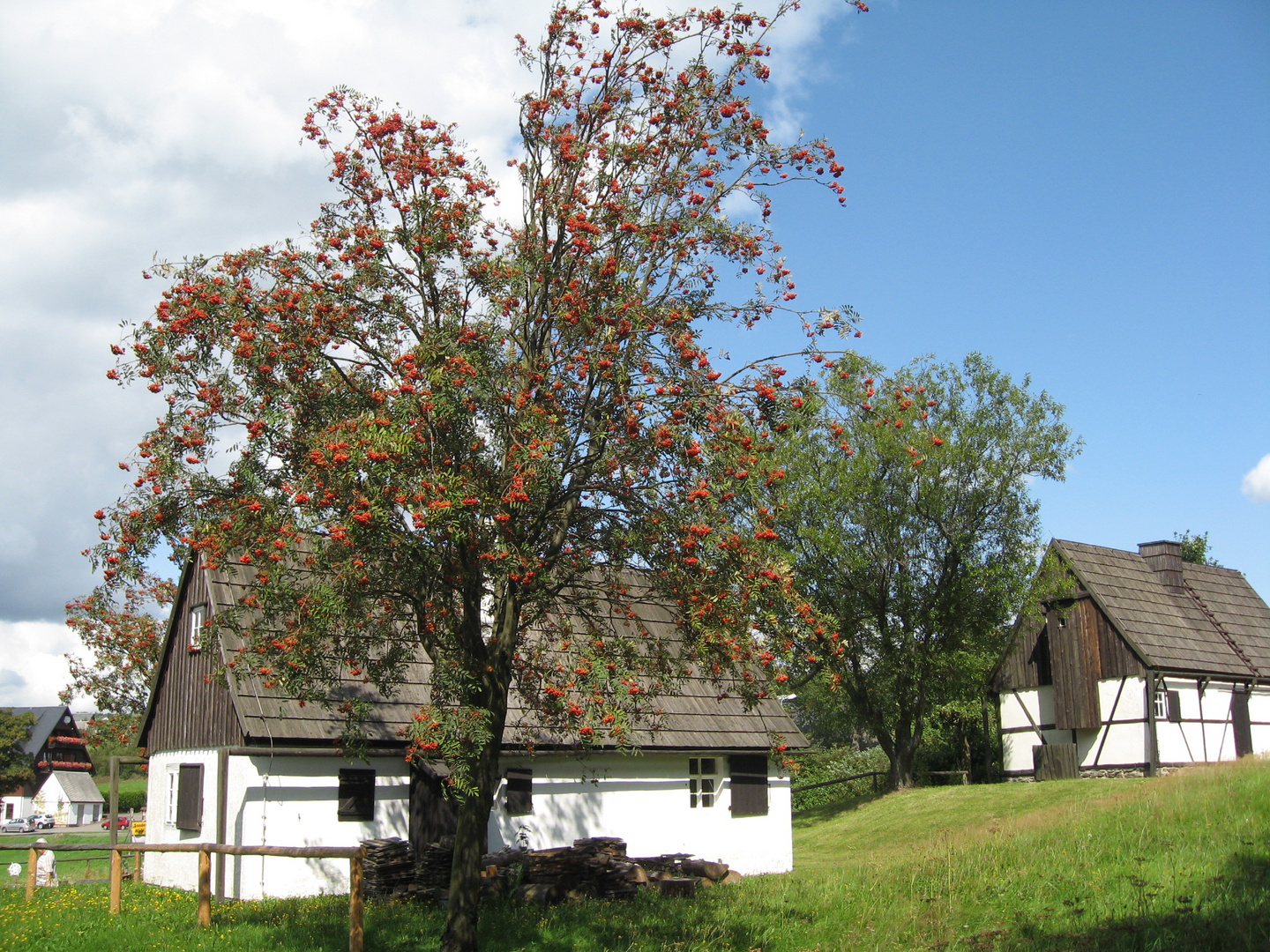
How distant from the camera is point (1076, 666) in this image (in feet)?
105

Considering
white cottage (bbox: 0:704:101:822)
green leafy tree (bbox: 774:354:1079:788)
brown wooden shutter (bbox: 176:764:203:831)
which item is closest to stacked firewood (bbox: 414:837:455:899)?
brown wooden shutter (bbox: 176:764:203:831)

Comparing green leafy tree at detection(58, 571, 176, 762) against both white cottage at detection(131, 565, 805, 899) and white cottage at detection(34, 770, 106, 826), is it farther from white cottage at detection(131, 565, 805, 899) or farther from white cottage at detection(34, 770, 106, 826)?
white cottage at detection(34, 770, 106, 826)

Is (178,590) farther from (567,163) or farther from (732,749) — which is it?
(567,163)

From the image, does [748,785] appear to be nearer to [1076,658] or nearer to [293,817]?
[293,817]

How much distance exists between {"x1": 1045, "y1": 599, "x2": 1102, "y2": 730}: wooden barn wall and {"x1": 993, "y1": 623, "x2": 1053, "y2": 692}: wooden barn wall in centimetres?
81

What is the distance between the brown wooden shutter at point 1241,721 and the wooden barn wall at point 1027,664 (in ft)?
17.2

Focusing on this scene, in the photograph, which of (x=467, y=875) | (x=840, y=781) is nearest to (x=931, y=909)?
(x=467, y=875)

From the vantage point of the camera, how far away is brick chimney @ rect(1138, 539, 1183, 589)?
3522cm

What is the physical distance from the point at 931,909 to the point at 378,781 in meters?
9.29

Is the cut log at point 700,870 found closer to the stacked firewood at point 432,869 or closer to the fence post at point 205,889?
the stacked firewood at point 432,869

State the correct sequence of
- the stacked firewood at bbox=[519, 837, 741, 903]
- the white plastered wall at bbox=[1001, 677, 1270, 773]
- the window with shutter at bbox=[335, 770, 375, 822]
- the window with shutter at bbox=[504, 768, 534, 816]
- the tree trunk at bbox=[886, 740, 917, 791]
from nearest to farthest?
the stacked firewood at bbox=[519, 837, 741, 903] < the window with shutter at bbox=[335, 770, 375, 822] < the window with shutter at bbox=[504, 768, 534, 816] < the white plastered wall at bbox=[1001, 677, 1270, 773] < the tree trunk at bbox=[886, 740, 917, 791]

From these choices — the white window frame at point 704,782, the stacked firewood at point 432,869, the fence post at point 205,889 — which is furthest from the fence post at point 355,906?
the white window frame at point 704,782

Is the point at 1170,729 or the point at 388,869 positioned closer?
the point at 388,869

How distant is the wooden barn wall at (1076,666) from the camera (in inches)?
1233
